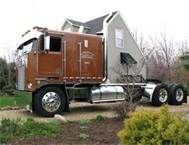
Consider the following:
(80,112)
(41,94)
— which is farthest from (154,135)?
(80,112)

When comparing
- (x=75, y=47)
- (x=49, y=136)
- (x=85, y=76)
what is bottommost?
(x=49, y=136)

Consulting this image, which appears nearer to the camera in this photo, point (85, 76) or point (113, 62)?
point (85, 76)

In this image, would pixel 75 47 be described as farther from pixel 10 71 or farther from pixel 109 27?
pixel 10 71

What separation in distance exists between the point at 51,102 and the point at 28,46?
7.91 feet

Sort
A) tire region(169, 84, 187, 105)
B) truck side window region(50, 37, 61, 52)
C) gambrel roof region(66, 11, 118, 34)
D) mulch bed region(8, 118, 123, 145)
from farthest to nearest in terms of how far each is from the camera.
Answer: tire region(169, 84, 187, 105), gambrel roof region(66, 11, 118, 34), truck side window region(50, 37, 61, 52), mulch bed region(8, 118, 123, 145)

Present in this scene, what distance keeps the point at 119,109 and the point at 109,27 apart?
7.41 metres

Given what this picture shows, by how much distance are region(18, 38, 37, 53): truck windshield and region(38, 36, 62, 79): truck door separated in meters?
0.51

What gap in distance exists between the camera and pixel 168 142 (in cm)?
627

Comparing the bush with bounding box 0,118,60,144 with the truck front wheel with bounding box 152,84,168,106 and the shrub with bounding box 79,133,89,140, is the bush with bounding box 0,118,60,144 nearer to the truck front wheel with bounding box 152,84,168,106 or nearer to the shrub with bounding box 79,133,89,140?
the shrub with bounding box 79,133,89,140

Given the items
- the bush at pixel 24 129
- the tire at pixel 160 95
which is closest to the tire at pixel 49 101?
the bush at pixel 24 129

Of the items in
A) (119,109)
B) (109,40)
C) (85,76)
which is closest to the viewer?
(119,109)

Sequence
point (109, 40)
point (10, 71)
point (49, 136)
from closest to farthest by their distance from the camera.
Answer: point (49, 136) → point (109, 40) → point (10, 71)

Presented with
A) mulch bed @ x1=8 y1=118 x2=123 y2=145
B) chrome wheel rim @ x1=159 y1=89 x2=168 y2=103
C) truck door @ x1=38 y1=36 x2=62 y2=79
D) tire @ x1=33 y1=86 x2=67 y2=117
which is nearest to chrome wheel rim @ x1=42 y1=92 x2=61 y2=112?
tire @ x1=33 y1=86 x2=67 y2=117

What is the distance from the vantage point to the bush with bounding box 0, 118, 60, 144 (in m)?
10.3
